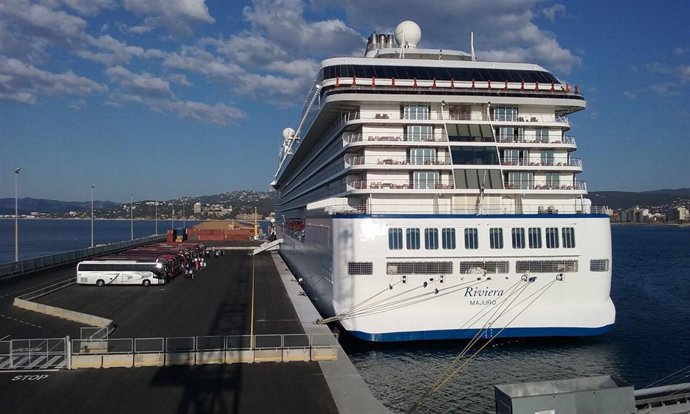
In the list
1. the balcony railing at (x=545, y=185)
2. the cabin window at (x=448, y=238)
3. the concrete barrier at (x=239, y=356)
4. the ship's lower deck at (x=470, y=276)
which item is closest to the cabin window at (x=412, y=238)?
the ship's lower deck at (x=470, y=276)

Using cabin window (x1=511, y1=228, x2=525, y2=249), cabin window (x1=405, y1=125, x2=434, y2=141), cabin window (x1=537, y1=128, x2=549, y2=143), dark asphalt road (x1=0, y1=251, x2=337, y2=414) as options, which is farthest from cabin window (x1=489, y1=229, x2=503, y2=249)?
dark asphalt road (x1=0, y1=251, x2=337, y2=414)

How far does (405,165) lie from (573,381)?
48.0 feet

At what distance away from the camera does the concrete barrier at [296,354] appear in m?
18.2

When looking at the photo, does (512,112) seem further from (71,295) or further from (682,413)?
(71,295)

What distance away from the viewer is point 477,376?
21.3m

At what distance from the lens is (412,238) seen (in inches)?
952

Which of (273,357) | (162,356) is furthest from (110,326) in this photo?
(273,357)

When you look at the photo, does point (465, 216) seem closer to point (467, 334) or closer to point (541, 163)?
point (467, 334)

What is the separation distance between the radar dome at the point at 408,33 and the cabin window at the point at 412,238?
19.8 metres

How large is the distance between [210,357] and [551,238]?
14906mm

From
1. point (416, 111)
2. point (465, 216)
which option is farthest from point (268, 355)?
point (416, 111)

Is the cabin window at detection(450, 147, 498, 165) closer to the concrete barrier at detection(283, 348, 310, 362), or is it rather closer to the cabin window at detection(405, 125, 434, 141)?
the cabin window at detection(405, 125, 434, 141)

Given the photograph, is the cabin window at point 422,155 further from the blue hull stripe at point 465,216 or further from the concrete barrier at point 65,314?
the concrete barrier at point 65,314

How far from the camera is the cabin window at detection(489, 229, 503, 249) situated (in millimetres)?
24328
